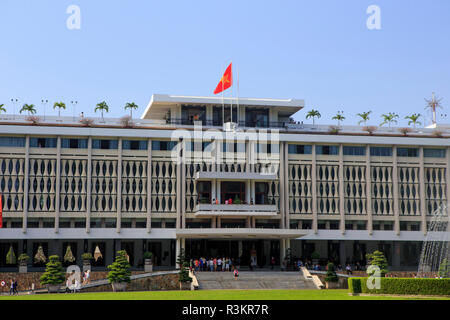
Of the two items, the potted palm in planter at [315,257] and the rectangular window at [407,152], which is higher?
the rectangular window at [407,152]

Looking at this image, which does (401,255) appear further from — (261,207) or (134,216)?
(134,216)

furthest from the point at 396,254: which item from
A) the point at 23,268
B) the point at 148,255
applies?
the point at 23,268

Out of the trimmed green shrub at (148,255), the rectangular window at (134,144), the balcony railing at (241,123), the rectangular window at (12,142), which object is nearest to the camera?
the trimmed green shrub at (148,255)

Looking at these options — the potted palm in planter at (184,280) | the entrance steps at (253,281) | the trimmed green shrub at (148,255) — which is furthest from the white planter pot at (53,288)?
the trimmed green shrub at (148,255)

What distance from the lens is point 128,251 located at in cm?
6241

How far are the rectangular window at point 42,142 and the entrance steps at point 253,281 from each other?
1963 cm

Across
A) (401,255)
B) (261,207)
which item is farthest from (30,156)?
(401,255)

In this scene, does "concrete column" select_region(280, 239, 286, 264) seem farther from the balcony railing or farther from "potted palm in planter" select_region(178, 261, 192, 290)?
"potted palm in planter" select_region(178, 261, 192, 290)

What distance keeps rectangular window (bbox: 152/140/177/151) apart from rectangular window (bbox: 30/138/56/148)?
31.0 ft

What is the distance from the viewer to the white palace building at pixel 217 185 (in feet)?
200

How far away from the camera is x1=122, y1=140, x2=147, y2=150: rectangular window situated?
6300 cm

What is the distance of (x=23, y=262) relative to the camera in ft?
186

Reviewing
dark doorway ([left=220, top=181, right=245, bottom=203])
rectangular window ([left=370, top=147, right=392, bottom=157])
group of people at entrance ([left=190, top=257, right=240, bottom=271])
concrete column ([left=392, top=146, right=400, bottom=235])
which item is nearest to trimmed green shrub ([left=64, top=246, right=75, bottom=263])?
group of people at entrance ([left=190, top=257, right=240, bottom=271])

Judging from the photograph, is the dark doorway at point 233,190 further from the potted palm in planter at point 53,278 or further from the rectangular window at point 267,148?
the potted palm in planter at point 53,278
